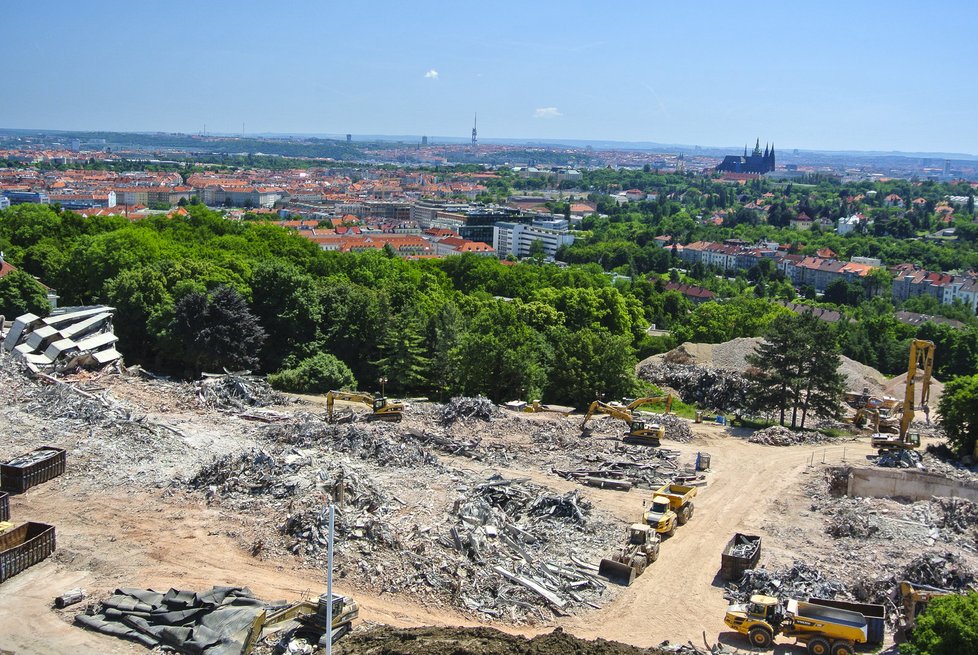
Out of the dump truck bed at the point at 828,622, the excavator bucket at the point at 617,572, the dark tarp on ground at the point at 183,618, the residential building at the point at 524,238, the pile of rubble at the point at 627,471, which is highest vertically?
the dump truck bed at the point at 828,622

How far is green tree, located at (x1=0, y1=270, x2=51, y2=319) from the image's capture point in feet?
139

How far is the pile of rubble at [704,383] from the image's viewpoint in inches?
1484

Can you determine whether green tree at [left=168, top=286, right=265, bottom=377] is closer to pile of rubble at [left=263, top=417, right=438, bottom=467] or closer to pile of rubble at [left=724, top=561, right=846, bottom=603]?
pile of rubble at [left=263, top=417, right=438, bottom=467]

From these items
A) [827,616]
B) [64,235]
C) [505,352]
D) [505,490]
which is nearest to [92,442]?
[505,490]

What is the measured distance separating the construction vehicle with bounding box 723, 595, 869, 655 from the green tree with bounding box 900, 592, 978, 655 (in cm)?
150

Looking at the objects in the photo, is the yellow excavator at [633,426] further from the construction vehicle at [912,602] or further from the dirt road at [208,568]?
the construction vehicle at [912,602]

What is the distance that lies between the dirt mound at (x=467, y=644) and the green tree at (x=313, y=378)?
68.4 feet

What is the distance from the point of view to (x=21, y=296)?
42.9m

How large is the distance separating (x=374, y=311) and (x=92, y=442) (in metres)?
Result: 17.4

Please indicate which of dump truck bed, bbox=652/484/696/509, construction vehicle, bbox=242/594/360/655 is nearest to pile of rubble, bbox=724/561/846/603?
dump truck bed, bbox=652/484/696/509

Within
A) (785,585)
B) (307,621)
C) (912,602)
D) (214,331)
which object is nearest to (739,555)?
(785,585)

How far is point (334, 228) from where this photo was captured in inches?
4432

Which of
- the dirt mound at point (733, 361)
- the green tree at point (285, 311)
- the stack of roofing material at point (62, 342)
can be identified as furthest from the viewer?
the dirt mound at point (733, 361)

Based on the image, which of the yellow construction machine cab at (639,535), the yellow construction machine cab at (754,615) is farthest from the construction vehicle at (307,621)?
the yellow construction machine cab at (639,535)
